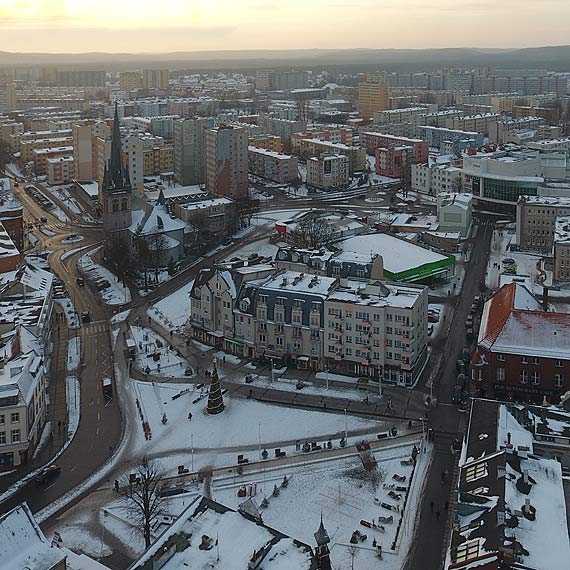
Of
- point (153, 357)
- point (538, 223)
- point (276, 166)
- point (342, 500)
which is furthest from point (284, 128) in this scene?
point (342, 500)

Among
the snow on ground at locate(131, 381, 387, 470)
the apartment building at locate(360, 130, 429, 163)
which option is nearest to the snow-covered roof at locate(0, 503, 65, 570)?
the snow on ground at locate(131, 381, 387, 470)

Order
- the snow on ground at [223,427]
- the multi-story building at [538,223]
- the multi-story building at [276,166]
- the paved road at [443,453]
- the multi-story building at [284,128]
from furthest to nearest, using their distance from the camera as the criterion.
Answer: the multi-story building at [284,128], the multi-story building at [276,166], the multi-story building at [538,223], the snow on ground at [223,427], the paved road at [443,453]

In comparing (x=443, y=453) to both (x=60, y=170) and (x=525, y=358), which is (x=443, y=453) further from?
(x=60, y=170)

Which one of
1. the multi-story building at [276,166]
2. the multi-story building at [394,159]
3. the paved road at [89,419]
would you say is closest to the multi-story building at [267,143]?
the multi-story building at [276,166]

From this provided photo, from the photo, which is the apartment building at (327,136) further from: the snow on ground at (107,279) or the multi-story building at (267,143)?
the snow on ground at (107,279)

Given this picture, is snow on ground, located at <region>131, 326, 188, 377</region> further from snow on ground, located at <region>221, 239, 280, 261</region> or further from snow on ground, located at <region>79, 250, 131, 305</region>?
snow on ground, located at <region>221, 239, 280, 261</region>

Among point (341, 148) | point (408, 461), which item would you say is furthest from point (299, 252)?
point (341, 148)

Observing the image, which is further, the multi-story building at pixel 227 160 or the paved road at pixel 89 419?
the multi-story building at pixel 227 160

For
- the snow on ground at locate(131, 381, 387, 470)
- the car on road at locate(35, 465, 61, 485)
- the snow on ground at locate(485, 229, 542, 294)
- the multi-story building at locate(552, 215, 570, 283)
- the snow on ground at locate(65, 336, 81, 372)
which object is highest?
the multi-story building at locate(552, 215, 570, 283)
